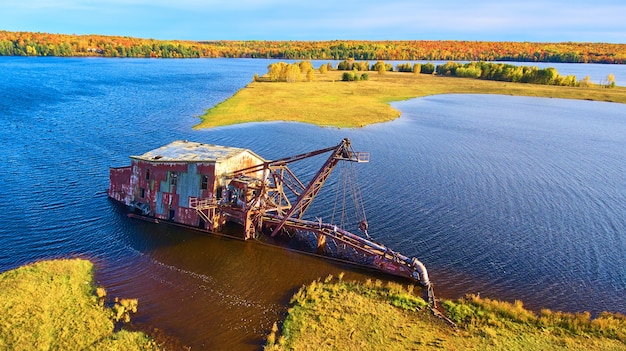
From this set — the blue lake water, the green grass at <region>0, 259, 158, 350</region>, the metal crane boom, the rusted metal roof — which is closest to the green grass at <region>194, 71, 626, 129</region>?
the blue lake water

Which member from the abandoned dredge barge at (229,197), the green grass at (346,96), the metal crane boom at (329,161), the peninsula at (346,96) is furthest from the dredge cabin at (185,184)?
the peninsula at (346,96)

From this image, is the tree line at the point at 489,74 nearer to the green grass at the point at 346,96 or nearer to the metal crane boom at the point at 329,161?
the green grass at the point at 346,96

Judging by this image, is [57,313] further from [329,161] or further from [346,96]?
[346,96]

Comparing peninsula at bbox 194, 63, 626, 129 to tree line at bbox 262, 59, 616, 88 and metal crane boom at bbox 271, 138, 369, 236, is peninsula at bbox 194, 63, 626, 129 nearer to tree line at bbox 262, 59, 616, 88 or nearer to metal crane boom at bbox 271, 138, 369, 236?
tree line at bbox 262, 59, 616, 88

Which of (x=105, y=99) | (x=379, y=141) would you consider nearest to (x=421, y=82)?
(x=379, y=141)

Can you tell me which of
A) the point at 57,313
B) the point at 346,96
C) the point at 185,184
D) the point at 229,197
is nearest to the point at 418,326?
the point at 229,197

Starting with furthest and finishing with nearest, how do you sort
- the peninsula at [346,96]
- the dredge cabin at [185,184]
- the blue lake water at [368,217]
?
the peninsula at [346,96] < the dredge cabin at [185,184] < the blue lake water at [368,217]
